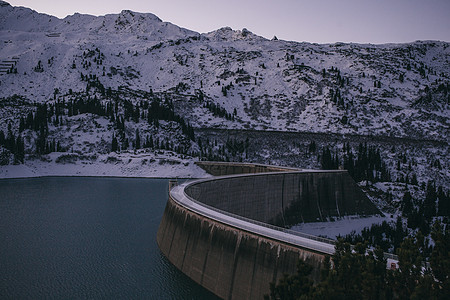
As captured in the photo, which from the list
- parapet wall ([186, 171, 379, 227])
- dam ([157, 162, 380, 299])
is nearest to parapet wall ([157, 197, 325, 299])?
dam ([157, 162, 380, 299])

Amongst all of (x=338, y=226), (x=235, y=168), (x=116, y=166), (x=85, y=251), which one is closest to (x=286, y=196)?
(x=338, y=226)

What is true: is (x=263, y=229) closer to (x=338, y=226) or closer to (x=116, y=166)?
(x=338, y=226)

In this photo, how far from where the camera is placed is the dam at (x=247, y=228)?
105 feet

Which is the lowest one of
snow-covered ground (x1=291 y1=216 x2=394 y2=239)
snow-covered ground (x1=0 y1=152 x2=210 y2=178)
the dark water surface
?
snow-covered ground (x1=0 y1=152 x2=210 y2=178)

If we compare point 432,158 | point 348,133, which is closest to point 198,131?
point 348,133

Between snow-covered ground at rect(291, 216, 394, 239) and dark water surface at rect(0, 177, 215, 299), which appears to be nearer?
dark water surface at rect(0, 177, 215, 299)

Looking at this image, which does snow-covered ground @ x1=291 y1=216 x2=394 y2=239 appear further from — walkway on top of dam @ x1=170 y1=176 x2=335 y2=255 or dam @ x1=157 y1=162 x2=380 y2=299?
walkway on top of dam @ x1=170 y1=176 x2=335 y2=255

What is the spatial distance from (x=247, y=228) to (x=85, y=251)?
23027 mm

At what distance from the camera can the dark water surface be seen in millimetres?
36281

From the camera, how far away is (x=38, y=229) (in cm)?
5656

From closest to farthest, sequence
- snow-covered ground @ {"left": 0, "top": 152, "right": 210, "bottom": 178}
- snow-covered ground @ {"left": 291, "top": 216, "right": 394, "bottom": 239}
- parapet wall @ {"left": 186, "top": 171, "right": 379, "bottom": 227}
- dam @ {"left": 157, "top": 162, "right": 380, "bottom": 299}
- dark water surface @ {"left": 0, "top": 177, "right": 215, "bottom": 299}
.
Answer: dam @ {"left": 157, "top": 162, "right": 380, "bottom": 299}, dark water surface @ {"left": 0, "top": 177, "right": 215, "bottom": 299}, parapet wall @ {"left": 186, "top": 171, "right": 379, "bottom": 227}, snow-covered ground @ {"left": 291, "top": 216, "right": 394, "bottom": 239}, snow-covered ground @ {"left": 0, "top": 152, "right": 210, "bottom": 178}

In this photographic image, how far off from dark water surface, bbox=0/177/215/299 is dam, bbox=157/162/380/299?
2638mm

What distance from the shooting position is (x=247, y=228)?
3588cm

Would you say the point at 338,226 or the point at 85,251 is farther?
the point at 338,226
